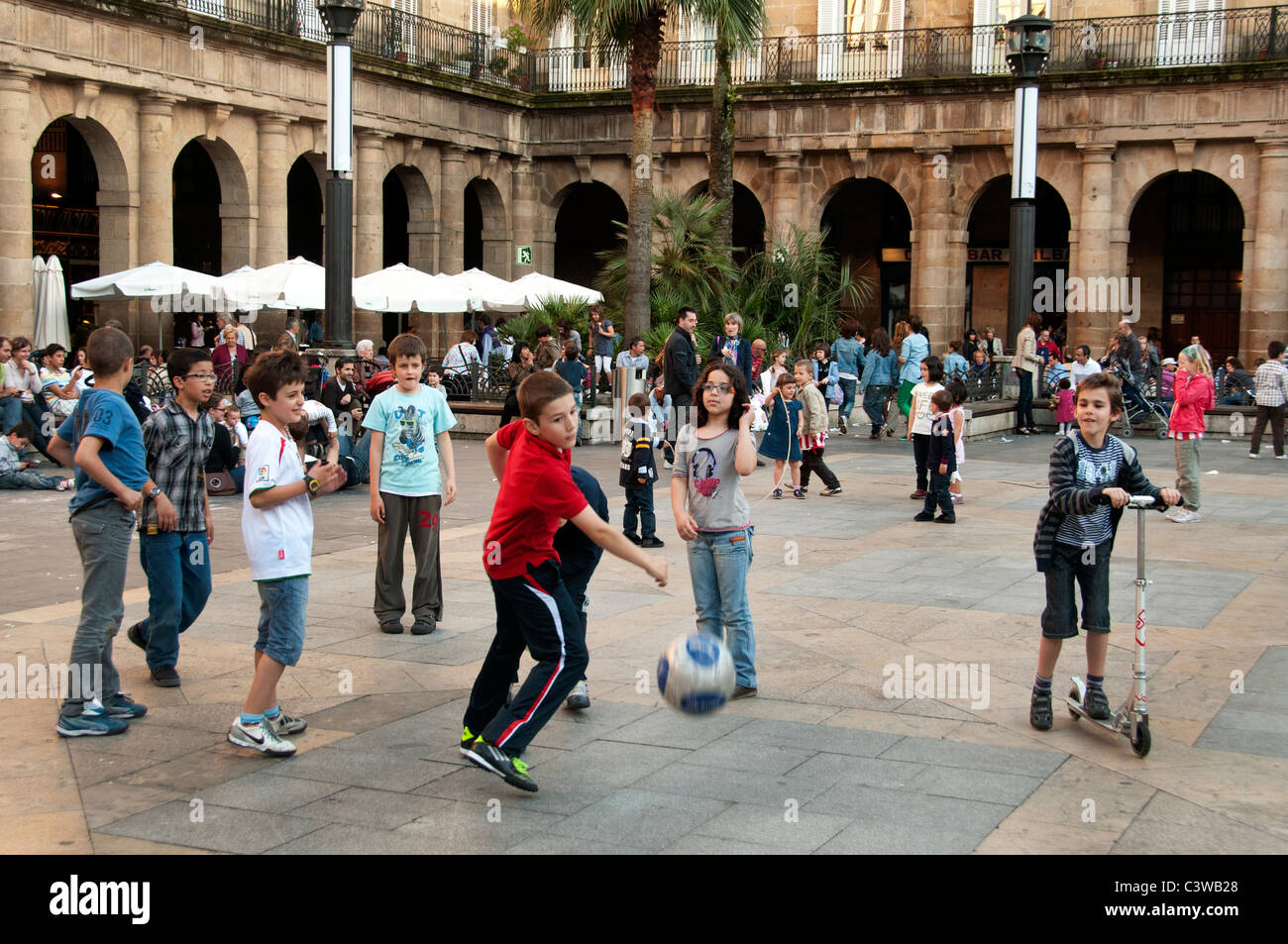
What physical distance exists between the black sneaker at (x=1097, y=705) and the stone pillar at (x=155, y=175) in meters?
20.1

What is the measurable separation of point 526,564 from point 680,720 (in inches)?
56.1

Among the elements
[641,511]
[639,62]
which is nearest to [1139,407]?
[639,62]

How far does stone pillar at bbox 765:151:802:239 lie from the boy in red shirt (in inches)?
1066

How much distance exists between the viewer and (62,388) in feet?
54.3

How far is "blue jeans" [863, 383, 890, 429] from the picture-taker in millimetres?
21188

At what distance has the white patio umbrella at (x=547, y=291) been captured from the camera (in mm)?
25312

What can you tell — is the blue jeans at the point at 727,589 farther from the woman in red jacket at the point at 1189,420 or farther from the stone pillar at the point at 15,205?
the stone pillar at the point at 15,205

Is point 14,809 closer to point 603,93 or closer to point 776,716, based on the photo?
point 776,716

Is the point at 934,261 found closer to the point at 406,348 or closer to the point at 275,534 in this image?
the point at 406,348

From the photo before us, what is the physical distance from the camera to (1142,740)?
606 cm

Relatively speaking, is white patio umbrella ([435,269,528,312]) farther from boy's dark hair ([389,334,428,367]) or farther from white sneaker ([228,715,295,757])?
white sneaker ([228,715,295,757])

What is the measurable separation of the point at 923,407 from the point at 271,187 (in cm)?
1628
